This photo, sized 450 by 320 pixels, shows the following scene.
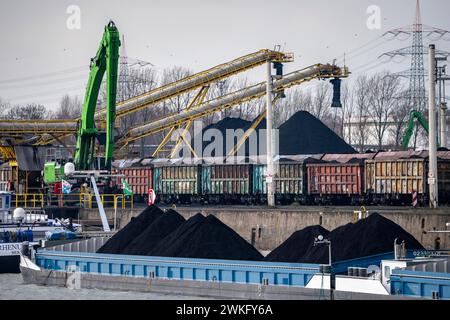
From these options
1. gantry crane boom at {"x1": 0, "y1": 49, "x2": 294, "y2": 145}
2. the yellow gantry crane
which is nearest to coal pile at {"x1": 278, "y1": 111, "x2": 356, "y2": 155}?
the yellow gantry crane

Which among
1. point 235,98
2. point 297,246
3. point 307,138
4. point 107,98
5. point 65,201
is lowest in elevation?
point 297,246

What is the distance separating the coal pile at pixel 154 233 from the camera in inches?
1401

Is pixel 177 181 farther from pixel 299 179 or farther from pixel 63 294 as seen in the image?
pixel 63 294

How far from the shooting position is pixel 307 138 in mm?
71750

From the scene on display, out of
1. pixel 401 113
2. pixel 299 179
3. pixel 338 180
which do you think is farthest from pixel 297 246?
pixel 401 113

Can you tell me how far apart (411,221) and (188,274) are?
13.1 metres

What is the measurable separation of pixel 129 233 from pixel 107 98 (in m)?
19.4

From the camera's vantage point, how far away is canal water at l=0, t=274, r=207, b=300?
108ft

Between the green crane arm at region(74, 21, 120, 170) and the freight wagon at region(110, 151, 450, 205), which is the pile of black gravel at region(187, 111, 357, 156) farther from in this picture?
the green crane arm at region(74, 21, 120, 170)

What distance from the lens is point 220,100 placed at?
7075 cm

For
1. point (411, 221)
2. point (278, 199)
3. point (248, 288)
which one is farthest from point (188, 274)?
point (278, 199)

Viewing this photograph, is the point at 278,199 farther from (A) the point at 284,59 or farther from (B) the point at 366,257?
(B) the point at 366,257

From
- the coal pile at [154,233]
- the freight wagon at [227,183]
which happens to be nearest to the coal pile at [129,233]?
the coal pile at [154,233]
